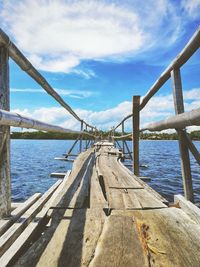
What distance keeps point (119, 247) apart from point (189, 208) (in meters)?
0.94

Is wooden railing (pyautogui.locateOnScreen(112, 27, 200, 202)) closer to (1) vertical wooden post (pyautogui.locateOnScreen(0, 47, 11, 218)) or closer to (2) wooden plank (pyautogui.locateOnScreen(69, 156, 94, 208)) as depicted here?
(2) wooden plank (pyautogui.locateOnScreen(69, 156, 94, 208))

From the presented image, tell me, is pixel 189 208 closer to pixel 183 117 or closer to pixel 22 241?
pixel 183 117

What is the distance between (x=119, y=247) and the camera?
5.61 ft

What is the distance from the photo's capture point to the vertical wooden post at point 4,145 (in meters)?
2.09

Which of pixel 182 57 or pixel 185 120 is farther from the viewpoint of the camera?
pixel 182 57

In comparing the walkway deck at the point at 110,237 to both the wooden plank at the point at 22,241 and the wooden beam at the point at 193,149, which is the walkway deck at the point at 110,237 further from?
the wooden beam at the point at 193,149

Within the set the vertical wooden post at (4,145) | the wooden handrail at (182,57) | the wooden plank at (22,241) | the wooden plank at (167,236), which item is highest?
the wooden handrail at (182,57)

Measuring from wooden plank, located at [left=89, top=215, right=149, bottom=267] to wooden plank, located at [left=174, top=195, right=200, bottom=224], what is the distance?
22.3 inches

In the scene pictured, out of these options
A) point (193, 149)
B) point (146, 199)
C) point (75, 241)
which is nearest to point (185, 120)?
point (193, 149)

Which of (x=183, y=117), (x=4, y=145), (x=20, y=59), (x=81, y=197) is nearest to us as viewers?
(x=183, y=117)

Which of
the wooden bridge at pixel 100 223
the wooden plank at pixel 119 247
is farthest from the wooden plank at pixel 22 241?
the wooden plank at pixel 119 247

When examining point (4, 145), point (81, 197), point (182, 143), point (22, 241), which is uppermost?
point (182, 143)

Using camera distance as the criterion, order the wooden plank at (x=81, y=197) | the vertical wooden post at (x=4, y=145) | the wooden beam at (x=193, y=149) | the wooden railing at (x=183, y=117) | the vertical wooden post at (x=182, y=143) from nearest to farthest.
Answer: the wooden railing at (x=183, y=117) → the vertical wooden post at (x=4, y=145) → the wooden beam at (x=193, y=149) → the vertical wooden post at (x=182, y=143) → the wooden plank at (x=81, y=197)

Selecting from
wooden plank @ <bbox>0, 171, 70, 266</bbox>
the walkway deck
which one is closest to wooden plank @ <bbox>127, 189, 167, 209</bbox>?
the walkway deck
